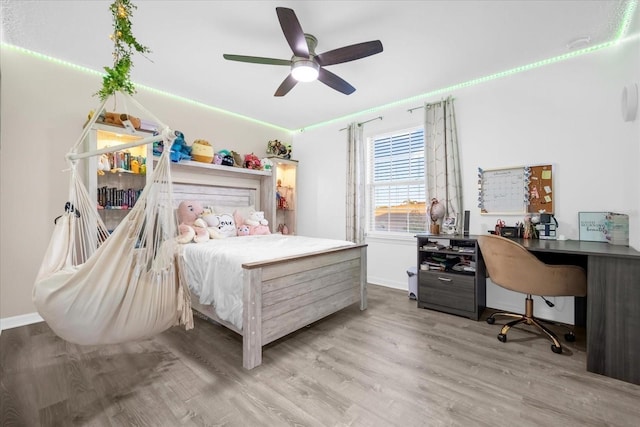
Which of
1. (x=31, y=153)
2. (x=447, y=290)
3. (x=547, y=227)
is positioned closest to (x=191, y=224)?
(x=31, y=153)

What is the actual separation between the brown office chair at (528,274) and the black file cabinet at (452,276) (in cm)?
33

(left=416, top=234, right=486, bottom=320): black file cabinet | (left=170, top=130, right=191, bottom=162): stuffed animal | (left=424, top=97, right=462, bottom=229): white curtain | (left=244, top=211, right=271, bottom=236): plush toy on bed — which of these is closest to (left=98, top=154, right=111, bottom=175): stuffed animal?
(left=170, top=130, right=191, bottom=162): stuffed animal

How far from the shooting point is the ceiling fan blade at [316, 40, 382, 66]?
2.01 m

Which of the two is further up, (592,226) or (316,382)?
(592,226)

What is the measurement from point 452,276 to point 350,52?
2.33m

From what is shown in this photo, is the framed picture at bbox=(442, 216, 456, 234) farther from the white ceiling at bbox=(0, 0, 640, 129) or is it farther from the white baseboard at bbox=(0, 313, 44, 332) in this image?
the white baseboard at bbox=(0, 313, 44, 332)

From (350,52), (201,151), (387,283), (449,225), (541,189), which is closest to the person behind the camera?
(350,52)

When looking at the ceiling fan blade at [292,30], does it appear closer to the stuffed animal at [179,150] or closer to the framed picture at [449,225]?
the stuffed animal at [179,150]

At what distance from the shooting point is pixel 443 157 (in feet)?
11.1

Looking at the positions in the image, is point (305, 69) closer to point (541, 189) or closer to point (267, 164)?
point (267, 164)

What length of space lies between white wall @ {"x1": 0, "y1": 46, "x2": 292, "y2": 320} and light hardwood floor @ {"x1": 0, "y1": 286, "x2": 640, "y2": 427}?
0.62 metres

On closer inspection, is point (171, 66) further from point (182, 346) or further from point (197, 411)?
point (197, 411)

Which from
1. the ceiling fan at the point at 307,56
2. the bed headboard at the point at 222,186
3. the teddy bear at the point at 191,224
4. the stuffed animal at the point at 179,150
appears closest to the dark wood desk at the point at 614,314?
the ceiling fan at the point at 307,56

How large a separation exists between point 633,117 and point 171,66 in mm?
4212
